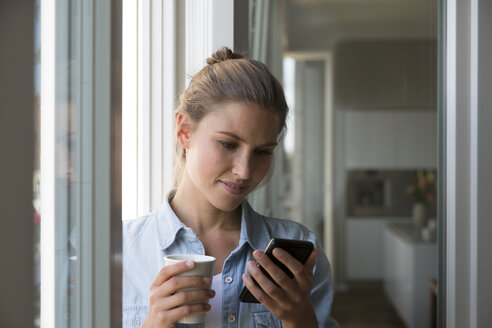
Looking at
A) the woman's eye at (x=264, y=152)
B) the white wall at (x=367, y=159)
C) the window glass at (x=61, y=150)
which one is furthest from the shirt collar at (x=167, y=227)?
the white wall at (x=367, y=159)

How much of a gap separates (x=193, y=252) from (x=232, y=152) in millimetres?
231

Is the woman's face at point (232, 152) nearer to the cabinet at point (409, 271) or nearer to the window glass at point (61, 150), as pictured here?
the window glass at point (61, 150)

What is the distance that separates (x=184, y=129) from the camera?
970 millimetres

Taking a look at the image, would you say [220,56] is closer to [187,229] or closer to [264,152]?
[264,152]

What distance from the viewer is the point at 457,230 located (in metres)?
1.04

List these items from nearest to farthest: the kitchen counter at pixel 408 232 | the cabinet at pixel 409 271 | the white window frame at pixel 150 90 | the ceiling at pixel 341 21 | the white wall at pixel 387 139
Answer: the white window frame at pixel 150 90 < the cabinet at pixel 409 271 < the kitchen counter at pixel 408 232 < the ceiling at pixel 341 21 < the white wall at pixel 387 139

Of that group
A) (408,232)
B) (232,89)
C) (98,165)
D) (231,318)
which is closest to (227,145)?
(232,89)

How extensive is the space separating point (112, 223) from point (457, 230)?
2.73 ft

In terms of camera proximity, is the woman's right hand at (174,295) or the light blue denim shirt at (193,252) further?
the light blue denim shirt at (193,252)

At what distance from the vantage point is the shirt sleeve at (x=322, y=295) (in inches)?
38.4

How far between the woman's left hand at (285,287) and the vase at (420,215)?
2.45 m

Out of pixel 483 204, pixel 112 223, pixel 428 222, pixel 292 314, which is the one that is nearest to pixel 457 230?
pixel 483 204

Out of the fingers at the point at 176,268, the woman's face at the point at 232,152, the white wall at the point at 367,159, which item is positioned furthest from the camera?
the white wall at the point at 367,159

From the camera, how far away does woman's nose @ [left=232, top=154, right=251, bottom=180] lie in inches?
33.6
